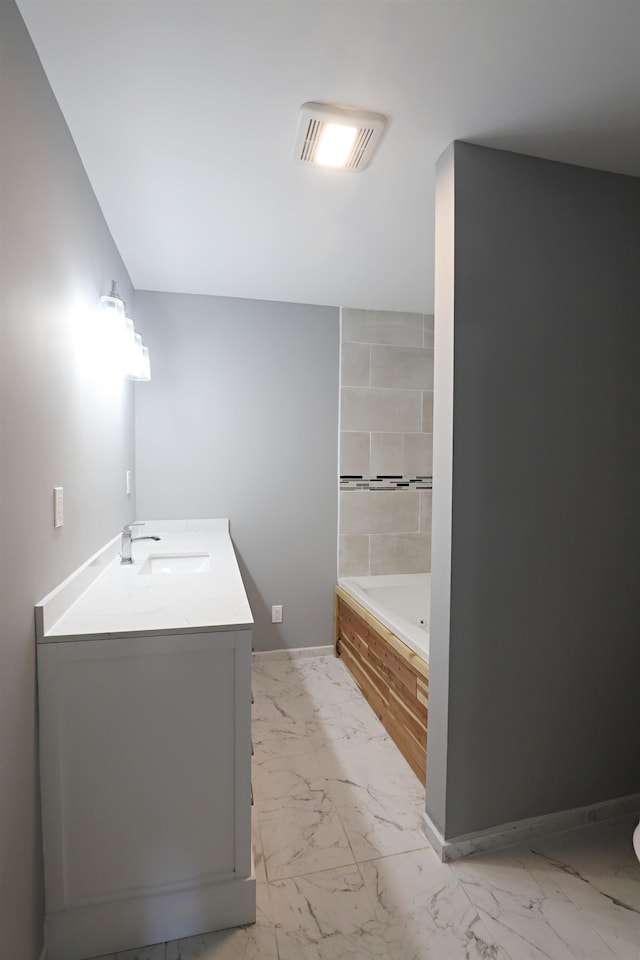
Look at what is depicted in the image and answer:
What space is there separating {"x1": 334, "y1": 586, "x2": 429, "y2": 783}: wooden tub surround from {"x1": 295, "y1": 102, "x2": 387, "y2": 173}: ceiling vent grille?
1.88 meters

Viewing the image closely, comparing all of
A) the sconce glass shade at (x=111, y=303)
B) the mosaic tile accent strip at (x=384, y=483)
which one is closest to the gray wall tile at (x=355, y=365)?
the mosaic tile accent strip at (x=384, y=483)

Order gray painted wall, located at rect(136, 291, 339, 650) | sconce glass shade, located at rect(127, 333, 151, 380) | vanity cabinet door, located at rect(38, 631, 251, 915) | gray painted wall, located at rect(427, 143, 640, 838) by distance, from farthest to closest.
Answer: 1. gray painted wall, located at rect(136, 291, 339, 650)
2. sconce glass shade, located at rect(127, 333, 151, 380)
3. gray painted wall, located at rect(427, 143, 640, 838)
4. vanity cabinet door, located at rect(38, 631, 251, 915)

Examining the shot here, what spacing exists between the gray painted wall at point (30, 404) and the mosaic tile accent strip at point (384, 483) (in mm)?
1925

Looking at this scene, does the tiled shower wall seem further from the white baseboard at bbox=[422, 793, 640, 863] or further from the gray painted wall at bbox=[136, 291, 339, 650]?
the white baseboard at bbox=[422, 793, 640, 863]

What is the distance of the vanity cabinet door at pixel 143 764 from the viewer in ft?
4.20

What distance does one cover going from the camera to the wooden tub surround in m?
2.02

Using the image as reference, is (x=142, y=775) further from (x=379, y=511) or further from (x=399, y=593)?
(x=379, y=511)

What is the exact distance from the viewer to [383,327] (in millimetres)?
3338

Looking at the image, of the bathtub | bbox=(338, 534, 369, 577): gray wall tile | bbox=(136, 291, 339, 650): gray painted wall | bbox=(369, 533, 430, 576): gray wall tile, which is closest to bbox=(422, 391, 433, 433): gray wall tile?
bbox=(136, 291, 339, 650): gray painted wall

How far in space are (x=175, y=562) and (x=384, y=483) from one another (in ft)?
5.22

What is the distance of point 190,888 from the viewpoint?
53.4 inches

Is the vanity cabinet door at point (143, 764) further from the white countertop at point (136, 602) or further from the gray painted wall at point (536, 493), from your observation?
the gray painted wall at point (536, 493)

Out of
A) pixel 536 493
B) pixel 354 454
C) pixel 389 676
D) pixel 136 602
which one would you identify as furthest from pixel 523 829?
pixel 354 454

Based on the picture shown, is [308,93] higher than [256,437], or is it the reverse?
[308,93]
